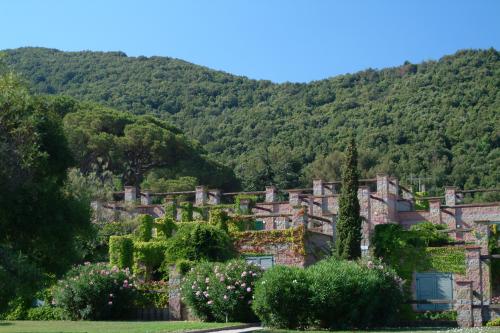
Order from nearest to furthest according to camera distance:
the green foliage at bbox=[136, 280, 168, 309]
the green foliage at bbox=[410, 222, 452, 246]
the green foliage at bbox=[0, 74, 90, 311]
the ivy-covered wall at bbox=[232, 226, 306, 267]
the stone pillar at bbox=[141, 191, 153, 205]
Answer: the green foliage at bbox=[0, 74, 90, 311] < the green foliage at bbox=[136, 280, 168, 309] < the green foliage at bbox=[410, 222, 452, 246] < the ivy-covered wall at bbox=[232, 226, 306, 267] < the stone pillar at bbox=[141, 191, 153, 205]

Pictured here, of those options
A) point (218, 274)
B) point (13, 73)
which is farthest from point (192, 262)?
point (13, 73)

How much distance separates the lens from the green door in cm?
3131

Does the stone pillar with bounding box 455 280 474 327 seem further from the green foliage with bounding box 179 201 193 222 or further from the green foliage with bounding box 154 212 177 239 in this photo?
the green foliage with bounding box 179 201 193 222

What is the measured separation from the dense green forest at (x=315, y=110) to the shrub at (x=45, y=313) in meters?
33.7

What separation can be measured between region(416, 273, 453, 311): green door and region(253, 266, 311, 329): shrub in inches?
353

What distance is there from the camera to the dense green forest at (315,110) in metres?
70.5

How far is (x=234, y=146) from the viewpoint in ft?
281

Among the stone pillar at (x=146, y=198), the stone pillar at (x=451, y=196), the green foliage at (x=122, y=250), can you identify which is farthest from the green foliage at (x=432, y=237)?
the stone pillar at (x=146, y=198)

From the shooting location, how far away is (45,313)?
3153 centimetres

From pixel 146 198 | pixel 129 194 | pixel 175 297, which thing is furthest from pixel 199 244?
pixel 129 194

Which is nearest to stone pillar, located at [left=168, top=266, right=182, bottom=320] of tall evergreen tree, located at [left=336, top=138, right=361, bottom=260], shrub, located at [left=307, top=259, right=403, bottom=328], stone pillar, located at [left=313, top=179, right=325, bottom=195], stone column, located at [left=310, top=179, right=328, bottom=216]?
tall evergreen tree, located at [left=336, top=138, right=361, bottom=260]

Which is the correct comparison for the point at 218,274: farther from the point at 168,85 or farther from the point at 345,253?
the point at 168,85

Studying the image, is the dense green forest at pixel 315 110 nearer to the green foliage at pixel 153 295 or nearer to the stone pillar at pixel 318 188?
the stone pillar at pixel 318 188

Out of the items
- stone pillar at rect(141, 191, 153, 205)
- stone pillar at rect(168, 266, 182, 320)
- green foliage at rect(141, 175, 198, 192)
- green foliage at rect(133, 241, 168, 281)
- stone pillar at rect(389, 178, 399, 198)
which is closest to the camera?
stone pillar at rect(168, 266, 182, 320)
